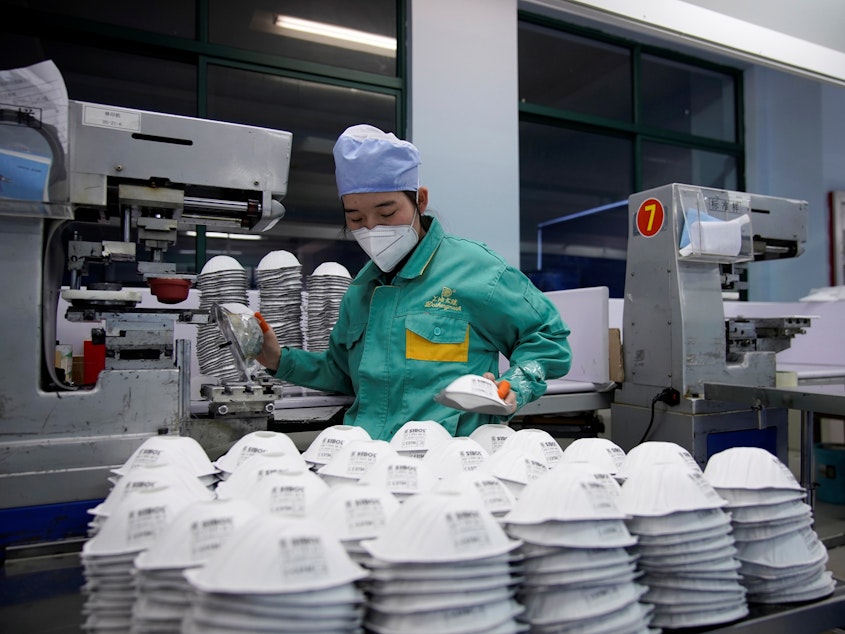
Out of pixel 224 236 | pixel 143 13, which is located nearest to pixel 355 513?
pixel 224 236

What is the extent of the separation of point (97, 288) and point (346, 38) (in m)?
3.25

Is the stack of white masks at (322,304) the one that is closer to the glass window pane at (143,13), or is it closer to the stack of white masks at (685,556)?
the stack of white masks at (685,556)

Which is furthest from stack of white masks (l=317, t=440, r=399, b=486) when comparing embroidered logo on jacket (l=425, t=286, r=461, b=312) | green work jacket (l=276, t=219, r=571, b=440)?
embroidered logo on jacket (l=425, t=286, r=461, b=312)

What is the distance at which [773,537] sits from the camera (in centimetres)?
95

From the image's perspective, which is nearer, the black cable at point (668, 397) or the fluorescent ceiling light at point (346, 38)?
the black cable at point (668, 397)

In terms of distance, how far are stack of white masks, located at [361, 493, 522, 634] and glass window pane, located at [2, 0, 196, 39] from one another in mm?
3659

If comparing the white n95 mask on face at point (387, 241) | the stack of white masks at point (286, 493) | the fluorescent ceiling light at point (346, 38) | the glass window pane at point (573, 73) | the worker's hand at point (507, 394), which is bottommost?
the stack of white masks at point (286, 493)

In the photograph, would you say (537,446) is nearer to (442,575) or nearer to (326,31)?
(442,575)

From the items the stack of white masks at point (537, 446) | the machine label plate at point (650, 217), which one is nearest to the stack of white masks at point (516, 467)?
the stack of white masks at point (537, 446)

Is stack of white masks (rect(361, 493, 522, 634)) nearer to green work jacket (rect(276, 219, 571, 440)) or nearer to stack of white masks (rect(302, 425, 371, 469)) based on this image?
stack of white masks (rect(302, 425, 371, 469))

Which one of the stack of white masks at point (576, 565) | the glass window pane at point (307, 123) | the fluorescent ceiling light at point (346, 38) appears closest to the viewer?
the stack of white masks at point (576, 565)

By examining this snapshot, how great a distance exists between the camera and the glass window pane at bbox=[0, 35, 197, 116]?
3365 mm

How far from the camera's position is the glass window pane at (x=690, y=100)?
221 inches

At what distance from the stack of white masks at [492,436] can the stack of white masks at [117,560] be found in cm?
70
